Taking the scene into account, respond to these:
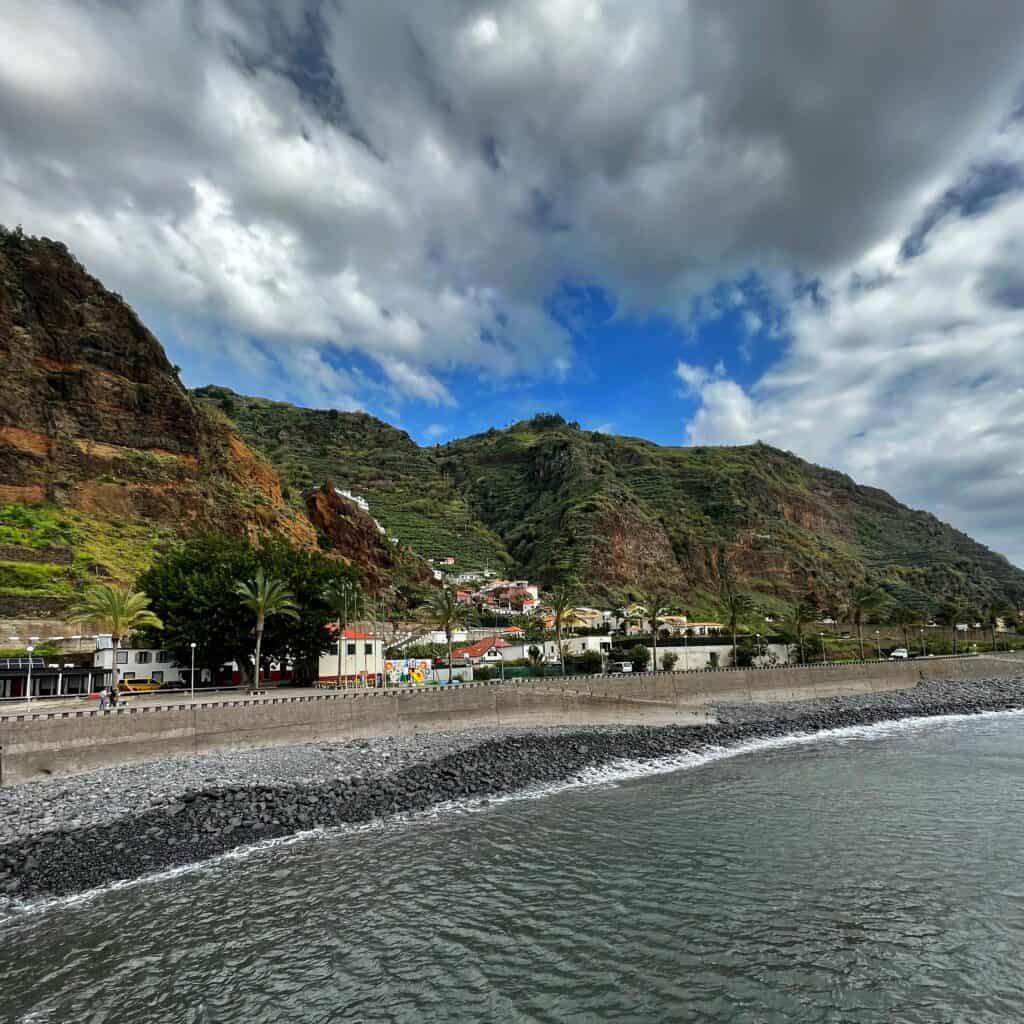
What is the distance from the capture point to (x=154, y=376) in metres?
95.1

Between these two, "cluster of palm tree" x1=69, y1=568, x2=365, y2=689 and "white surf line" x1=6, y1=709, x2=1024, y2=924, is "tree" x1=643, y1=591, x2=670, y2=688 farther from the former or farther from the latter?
"cluster of palm tree" x1=69, y1=568, x2=365, y2=689

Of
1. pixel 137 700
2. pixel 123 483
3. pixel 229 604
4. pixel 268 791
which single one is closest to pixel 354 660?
pixel 229 604

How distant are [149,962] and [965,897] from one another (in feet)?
61.6

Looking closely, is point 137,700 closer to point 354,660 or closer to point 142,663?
point 142,663

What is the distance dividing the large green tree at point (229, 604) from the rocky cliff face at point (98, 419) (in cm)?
3600

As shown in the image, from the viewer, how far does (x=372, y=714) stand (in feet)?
124

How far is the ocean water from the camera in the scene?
11.8 metres

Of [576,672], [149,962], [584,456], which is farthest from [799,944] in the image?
[584,456]

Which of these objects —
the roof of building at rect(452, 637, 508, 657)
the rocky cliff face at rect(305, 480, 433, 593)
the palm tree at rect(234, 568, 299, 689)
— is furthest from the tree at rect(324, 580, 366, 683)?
the rocky cliff face at rect(305, 480, 433, 593)

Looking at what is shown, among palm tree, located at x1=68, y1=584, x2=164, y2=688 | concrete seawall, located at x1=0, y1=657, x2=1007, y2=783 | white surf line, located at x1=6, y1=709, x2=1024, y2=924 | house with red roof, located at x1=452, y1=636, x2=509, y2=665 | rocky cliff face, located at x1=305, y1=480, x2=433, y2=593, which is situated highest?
rocky cliff face, located at x1=305, y1=480, x2=433, y2=593

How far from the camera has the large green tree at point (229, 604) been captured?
154ft

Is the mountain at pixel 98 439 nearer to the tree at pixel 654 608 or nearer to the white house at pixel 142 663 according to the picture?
the white house at pixel 142 663

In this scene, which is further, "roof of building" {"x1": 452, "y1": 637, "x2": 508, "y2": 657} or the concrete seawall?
"roof of building" {"x1": 452, "y1": 637, "x2": 508, "y2": 657}

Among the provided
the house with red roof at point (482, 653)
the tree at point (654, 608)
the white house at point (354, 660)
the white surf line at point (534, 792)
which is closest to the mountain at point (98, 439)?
the white house at point (354, 660)
